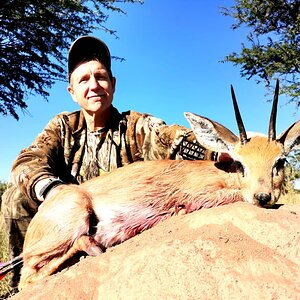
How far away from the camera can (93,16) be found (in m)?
18.5

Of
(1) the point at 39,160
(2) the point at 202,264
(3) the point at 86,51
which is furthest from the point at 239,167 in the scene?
(3) the point at 86,51

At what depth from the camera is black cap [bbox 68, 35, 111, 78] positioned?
5328 millimetres

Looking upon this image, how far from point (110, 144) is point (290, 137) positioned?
7.20 ft

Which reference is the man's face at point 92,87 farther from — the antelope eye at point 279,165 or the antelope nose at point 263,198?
the antelope nose at point 263,198

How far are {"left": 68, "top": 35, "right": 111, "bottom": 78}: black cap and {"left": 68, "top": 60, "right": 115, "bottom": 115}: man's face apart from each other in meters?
0.10

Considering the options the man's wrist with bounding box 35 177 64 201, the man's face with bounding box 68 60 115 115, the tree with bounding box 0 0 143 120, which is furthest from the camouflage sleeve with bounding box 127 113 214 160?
the tree with bounding box 0 0 143 120

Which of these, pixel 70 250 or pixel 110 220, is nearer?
pixel 70 250

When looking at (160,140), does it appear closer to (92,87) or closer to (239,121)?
(92,87)

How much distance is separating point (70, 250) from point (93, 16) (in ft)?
53.6

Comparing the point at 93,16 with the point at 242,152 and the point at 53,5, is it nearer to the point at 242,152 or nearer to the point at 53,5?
the point at 53,5

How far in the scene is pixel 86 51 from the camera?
538cm

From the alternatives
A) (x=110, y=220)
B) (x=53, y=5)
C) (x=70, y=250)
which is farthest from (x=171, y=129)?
(x=53, y=5)

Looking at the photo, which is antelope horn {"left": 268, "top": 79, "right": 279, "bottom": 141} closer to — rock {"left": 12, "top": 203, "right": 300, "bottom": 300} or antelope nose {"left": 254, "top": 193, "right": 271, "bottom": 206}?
antelope nose {"left": 254, "top": 193, "right": 271, "bottom": 206}

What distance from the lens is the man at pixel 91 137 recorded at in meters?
5.04
